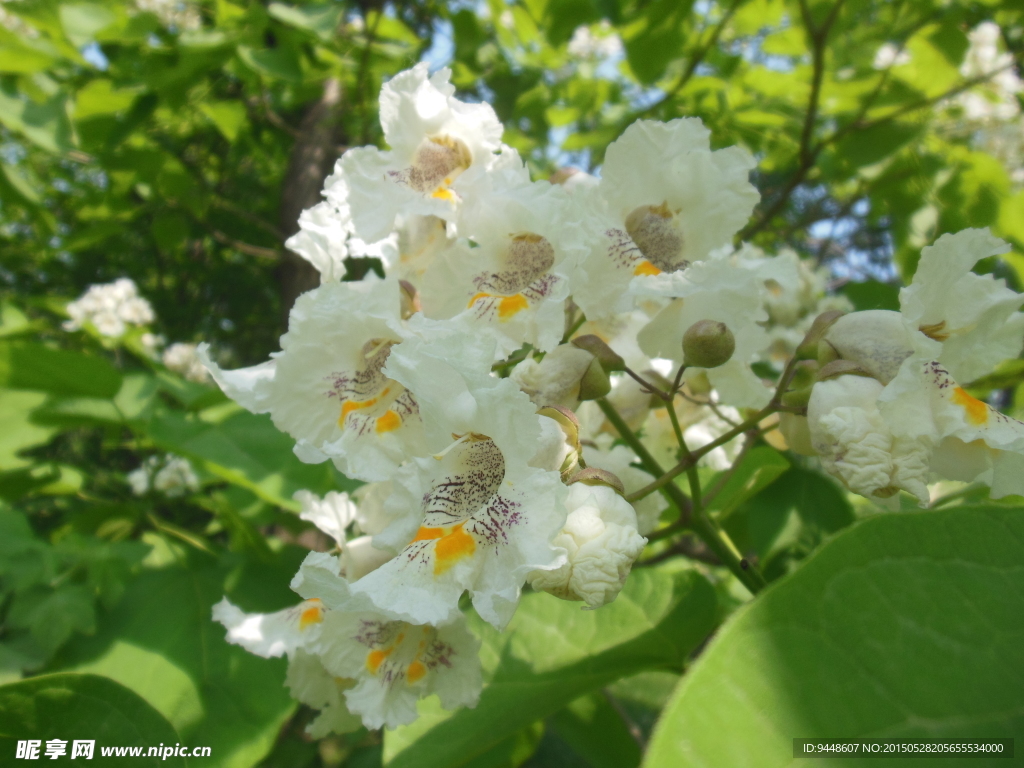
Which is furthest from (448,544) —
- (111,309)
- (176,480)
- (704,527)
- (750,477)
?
(111,309)

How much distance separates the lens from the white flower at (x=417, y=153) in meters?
0.72

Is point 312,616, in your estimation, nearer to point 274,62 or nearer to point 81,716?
point 81,716

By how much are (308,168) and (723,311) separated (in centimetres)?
195

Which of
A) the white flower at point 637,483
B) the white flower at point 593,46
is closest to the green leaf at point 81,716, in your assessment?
the white flower at point 637,483

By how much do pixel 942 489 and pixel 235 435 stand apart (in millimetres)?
1239

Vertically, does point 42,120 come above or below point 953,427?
below

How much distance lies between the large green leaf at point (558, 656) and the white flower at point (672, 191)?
462 millimetres

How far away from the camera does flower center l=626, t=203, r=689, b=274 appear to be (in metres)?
0.75

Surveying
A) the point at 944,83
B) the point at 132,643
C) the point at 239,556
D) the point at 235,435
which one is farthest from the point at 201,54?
the point at 944,83

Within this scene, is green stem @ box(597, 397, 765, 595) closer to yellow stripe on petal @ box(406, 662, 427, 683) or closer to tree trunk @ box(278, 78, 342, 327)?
yellow stripe on petal @ box(406, 662, 427, 683)

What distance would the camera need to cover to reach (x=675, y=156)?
28.5 inches

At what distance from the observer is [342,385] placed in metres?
0.69

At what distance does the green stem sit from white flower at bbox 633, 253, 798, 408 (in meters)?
0.10

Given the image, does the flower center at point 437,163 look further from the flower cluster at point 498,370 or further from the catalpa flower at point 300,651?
the catalpa flower at point 300,651
